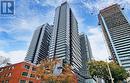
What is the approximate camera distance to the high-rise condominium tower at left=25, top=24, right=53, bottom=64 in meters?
169

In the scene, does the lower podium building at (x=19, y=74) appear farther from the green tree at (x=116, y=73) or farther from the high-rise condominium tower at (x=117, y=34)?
the high-rise condominium tower at (x=117, y=34)

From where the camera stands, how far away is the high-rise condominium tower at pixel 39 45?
169125 mm

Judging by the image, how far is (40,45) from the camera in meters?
177

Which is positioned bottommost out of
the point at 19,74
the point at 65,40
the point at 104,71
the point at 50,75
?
the point at 50,75

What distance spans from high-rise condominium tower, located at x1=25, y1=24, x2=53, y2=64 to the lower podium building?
95.4 meters

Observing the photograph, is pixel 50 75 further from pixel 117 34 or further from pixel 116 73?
pixel 117 34

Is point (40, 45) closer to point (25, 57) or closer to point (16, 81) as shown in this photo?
point (25, 57)

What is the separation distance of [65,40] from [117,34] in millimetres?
52572

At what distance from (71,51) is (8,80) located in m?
85.5

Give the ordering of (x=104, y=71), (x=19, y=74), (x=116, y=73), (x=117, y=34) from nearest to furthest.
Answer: (x=104, y=71)
(x=116, y=73)
(x=19, y=74)
(x=117, y=34)

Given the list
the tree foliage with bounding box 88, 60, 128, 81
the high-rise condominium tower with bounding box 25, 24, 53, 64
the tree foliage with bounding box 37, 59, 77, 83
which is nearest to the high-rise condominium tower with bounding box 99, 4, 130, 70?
the high-rise condominium tower with bounding box 25, 24, 53, 64

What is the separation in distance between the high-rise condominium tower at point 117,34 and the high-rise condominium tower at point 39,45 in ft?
210

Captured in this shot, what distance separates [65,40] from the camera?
14875 cm

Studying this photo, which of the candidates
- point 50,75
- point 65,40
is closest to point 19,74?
point 50,75
